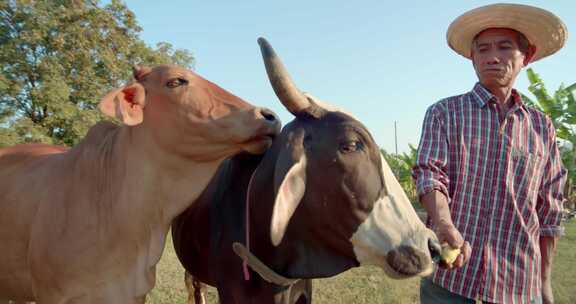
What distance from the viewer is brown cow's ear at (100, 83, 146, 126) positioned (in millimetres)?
2051

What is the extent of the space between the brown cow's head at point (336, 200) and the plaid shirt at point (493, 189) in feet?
1.03

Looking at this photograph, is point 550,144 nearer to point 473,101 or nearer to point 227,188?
point 473,101

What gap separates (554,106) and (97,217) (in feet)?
40.6

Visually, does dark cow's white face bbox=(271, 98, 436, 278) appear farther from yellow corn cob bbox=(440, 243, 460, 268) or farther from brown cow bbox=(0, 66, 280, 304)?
brown cow bbox=(0, 66, 280, 304)

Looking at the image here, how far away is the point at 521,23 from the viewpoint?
2234mm

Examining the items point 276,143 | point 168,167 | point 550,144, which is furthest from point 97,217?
point 550,144

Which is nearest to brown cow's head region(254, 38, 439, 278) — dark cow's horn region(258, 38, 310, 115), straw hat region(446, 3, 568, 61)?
dark cow's horn region(258, 38, 310, 115)

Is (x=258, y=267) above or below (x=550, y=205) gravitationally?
below

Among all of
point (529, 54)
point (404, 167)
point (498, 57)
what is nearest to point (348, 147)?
point (498, 57)

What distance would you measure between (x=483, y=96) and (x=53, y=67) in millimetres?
12977

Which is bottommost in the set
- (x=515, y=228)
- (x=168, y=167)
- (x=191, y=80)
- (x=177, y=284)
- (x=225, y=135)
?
(x=177, y=284)

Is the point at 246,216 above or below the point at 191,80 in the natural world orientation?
below

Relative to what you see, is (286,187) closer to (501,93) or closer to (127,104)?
(127,104)

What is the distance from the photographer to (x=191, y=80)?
7.39ft
